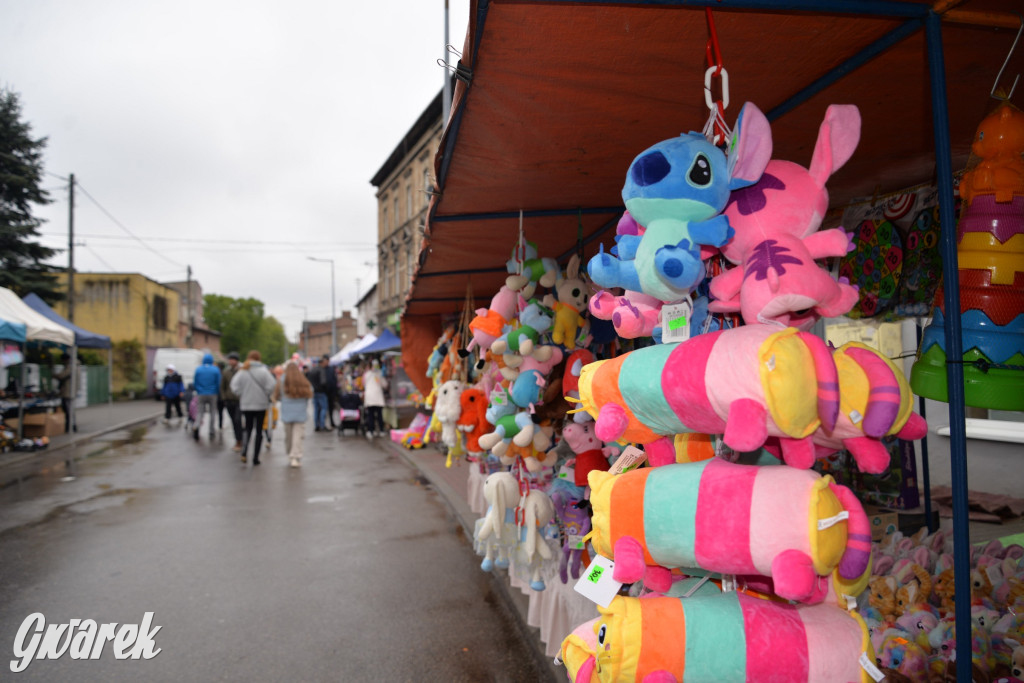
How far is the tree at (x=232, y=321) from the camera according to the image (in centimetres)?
6944

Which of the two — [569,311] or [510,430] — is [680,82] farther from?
[510,430]

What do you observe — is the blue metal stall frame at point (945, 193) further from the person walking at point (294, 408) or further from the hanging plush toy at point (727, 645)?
the person walking at point (294, 408)

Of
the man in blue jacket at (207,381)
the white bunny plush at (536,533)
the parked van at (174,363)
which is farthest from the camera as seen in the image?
Result: the parked van at (174,363)

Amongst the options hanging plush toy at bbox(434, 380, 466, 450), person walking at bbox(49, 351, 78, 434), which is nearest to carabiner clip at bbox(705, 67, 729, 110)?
hanging plush toy at bbox(434, 380, 466, 450)

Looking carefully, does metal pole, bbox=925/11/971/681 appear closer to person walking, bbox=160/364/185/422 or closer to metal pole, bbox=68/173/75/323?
person walking, bbox=160/364/185/422

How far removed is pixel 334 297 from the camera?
130 feet

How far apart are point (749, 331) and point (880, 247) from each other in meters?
1.95

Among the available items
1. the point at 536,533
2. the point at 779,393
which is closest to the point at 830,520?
the point at 779,393

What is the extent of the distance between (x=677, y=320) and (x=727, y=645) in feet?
2.36

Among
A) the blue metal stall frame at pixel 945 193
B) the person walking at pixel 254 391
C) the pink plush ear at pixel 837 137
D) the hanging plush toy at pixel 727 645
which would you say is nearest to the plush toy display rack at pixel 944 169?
the blue metal stall frame at pixel 945 193

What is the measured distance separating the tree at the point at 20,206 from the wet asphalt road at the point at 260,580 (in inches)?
688

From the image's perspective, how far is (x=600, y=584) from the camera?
1487 mm

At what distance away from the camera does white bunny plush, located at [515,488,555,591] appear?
3.14 metres

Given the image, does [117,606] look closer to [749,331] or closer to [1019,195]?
[749,331]
